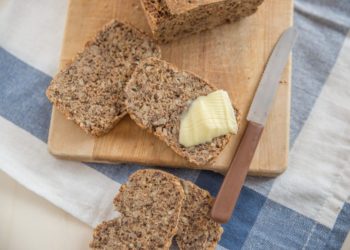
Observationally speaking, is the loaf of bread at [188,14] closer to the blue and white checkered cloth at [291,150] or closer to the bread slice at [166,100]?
the bread slice at [166,100]

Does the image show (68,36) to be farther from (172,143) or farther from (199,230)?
(199,230)

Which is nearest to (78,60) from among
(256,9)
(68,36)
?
(68,36)

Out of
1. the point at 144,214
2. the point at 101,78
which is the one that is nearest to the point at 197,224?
the point at 144,214

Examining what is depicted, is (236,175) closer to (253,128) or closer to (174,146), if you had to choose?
(253,128)

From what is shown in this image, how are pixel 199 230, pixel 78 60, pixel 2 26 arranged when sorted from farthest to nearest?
pixel 2 26 → pixel 78 60 → pixel 199 230

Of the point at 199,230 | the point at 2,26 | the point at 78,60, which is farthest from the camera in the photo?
the point at 2,26

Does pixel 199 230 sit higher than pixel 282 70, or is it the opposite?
pixel 282 70
